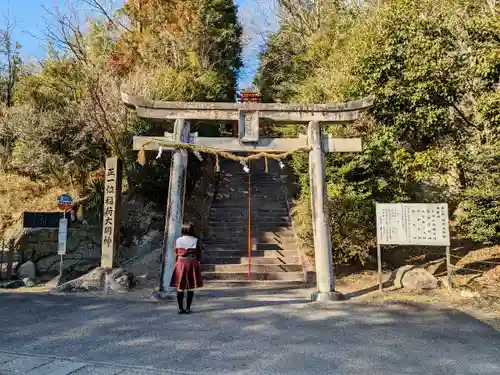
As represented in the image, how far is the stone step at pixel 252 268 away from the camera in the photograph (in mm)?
9594

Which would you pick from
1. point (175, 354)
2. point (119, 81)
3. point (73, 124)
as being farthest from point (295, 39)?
point (175, 354)

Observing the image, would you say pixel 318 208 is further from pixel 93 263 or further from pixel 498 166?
pixel 93 263

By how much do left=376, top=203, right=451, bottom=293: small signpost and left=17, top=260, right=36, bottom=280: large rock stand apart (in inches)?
359

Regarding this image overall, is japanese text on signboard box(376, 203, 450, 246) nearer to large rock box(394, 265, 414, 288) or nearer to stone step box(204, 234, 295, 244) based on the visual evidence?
large rock box(394, 265, 414, 288)

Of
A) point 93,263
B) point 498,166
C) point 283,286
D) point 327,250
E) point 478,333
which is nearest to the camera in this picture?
point 478,333

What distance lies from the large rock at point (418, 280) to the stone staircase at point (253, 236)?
2.45 meters

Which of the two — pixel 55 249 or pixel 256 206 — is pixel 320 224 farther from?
pixel 55 249

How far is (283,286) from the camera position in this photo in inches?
350

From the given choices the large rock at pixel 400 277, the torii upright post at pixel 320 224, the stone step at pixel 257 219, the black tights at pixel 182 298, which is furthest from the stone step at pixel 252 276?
the black tights at pixel 182 298

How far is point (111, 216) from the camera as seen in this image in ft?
29.0

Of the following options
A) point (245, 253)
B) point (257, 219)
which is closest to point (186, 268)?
point (245, 253)

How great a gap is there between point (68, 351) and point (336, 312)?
13.1 ft

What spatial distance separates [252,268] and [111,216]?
3688 millimetres

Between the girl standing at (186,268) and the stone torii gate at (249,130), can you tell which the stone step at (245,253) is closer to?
the stone torii gate at (249,130)
